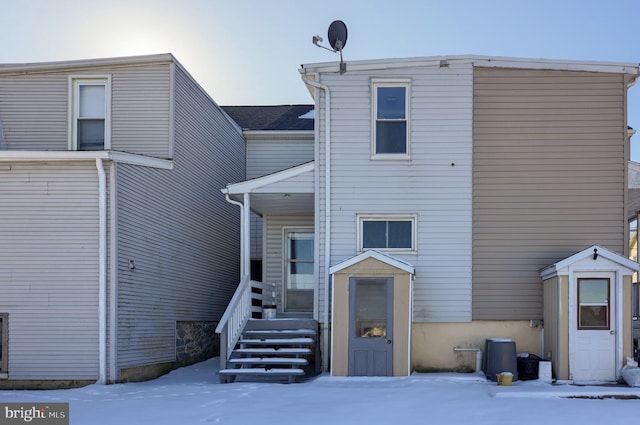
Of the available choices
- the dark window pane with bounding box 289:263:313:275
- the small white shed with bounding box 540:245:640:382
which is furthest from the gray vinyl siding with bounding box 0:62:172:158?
the small white shed with bounding box 540:245:640:382

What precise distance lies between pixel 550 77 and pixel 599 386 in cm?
566

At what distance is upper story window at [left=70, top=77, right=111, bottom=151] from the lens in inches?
587

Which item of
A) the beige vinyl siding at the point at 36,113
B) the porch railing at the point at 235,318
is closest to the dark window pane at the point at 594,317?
the porch railing at the point at 235,318

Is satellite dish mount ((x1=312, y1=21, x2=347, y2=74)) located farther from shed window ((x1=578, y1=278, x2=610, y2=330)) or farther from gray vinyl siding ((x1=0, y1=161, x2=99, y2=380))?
shed window ((x1=578, y1=278, x2=610, y2=330))

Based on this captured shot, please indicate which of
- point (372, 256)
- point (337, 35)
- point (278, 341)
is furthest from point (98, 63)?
point (372, 256)

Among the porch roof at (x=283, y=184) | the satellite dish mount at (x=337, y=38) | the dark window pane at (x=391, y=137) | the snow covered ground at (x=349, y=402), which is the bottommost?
the snow covered ground at (x=349, y=402)

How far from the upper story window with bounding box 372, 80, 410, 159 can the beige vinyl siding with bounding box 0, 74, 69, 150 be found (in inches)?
236

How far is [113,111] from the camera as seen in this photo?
14.9 meters

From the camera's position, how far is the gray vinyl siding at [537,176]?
14.1 meters

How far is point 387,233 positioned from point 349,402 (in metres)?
4.32

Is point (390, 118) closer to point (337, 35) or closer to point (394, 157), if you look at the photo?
point (394, 157)

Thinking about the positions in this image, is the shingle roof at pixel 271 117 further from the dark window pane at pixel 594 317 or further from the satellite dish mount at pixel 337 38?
the dark window pane at pixel 594 317

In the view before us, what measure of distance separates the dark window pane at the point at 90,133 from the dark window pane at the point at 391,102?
5.42 m

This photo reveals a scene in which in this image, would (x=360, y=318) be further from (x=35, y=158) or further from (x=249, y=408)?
(x=35, y=158)
